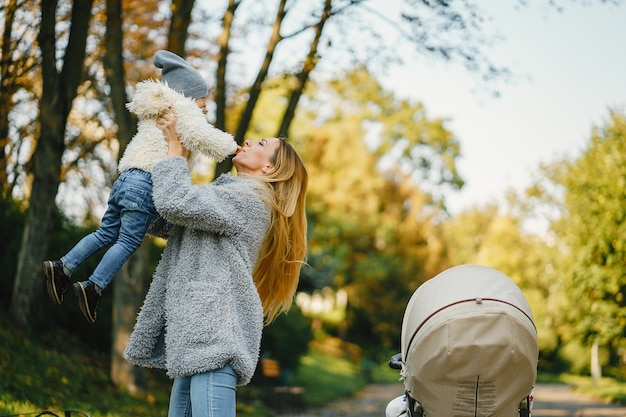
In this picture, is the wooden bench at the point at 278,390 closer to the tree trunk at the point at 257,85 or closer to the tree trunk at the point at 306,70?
the tree trunk at the point at 257,85

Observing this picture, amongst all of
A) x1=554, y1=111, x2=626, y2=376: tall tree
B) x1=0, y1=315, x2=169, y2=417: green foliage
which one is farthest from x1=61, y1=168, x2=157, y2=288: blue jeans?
x1=554, y1=111, x2=626, y2=376: tall tree

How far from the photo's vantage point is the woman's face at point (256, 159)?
3.91 m

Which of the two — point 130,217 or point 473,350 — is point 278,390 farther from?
point 130,217

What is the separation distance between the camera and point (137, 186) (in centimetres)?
375

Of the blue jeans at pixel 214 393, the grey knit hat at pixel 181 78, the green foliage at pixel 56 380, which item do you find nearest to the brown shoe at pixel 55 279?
the blue jeans at pixel 214 393

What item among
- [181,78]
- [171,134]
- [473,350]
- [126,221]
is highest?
[181,78]

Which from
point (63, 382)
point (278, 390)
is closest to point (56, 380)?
point (63, 382)

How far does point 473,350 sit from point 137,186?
1915 millimetres

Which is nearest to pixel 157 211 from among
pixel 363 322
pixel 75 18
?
pixel 75 18

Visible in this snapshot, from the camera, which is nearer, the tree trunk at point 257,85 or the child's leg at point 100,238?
the child's leg at point 100,238

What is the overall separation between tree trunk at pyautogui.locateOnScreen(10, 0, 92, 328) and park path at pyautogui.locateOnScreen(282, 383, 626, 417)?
6.10m

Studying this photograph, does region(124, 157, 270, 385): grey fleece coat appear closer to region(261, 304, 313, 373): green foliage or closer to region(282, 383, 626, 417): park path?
region(282, 383, 626, 417): park path

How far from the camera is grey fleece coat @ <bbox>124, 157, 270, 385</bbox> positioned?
3412 mm

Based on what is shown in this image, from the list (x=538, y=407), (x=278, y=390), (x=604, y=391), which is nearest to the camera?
(x=278, y=390)
